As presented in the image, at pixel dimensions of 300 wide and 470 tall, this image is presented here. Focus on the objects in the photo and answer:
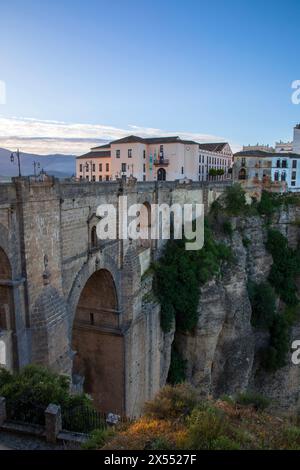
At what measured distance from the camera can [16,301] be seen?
9.98 meters

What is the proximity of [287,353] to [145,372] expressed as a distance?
15.0 metres

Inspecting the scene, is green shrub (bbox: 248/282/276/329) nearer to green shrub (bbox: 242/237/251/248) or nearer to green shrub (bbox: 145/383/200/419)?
green shrub (bbox: 242/237/251/248)

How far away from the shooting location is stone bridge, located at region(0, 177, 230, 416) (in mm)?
10039

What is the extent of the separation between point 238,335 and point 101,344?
38.7 ft

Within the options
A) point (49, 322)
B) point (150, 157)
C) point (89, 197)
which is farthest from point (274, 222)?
point (49, 322)

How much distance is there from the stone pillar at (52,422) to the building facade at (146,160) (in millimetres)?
30613

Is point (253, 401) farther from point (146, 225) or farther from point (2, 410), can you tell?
point (146, 225)

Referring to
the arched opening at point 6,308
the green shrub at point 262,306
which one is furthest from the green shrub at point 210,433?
the green shrub at point 262,306

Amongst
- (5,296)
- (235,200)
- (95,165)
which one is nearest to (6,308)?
(5,296)

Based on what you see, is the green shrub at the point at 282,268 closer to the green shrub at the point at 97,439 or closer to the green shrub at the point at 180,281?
the green shrub at the point at 180,281

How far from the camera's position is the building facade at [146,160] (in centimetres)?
3819

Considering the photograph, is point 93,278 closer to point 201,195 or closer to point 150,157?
point 201,195

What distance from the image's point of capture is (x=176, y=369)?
2184 cm

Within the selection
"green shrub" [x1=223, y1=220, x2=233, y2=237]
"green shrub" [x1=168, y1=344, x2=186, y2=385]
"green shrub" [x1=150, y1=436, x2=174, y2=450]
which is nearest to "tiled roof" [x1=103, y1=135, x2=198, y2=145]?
"green shrub" [x1=223, y1=220, x2=233, y2=237]
